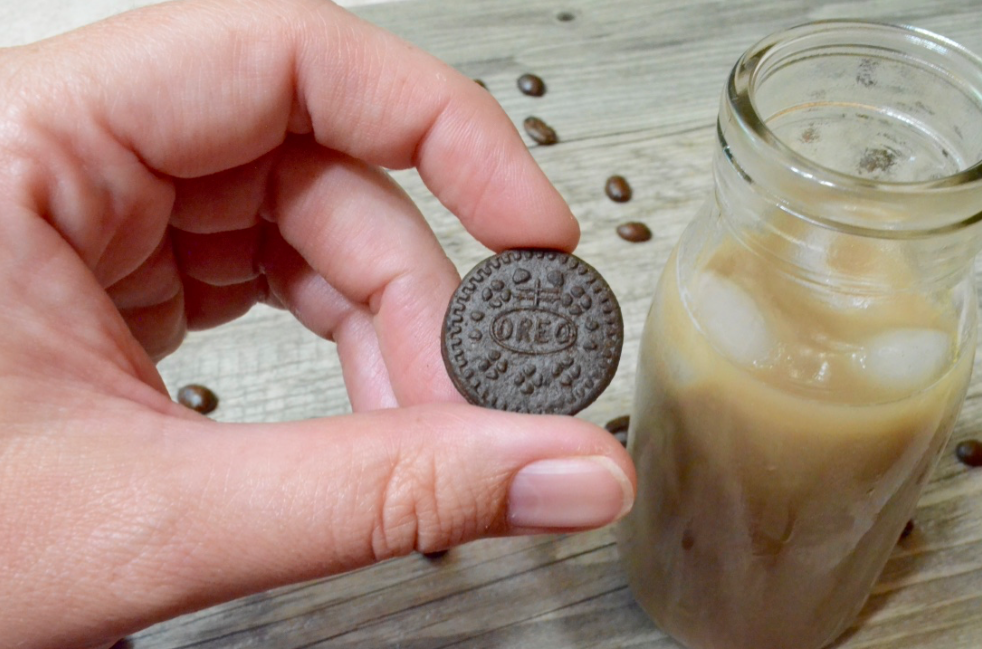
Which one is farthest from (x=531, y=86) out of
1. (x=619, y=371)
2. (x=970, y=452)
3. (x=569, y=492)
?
(x=569, y=492)

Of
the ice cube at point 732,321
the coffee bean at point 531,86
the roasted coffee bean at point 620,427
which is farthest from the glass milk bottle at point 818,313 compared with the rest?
the coffee bean at point 531,86

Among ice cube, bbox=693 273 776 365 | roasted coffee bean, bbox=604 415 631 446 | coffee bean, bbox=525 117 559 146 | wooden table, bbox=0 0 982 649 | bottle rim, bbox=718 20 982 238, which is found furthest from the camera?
coffee bean, bbox=525 117 559 146

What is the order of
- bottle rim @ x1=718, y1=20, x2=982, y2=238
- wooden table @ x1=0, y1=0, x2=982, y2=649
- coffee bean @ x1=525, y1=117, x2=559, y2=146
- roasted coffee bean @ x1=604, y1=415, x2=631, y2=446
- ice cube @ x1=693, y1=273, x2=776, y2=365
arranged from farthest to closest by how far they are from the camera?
coffee bean @ x1=525, y1=117, x2=559, y2=146, roasted coffee bean @ x1=604, y1=415, x2=631, y2=446, wooden table @ x1=0, y1=0, x2=982, y2=649, ice cube @ x1=693, y1=273, x2=776, y2=365, bottle rim @ x1=718, y1=20, x2=982, y2=238

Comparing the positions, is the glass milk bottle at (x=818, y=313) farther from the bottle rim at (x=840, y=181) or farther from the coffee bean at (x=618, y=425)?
the coffee bean at (x=618, y=425)

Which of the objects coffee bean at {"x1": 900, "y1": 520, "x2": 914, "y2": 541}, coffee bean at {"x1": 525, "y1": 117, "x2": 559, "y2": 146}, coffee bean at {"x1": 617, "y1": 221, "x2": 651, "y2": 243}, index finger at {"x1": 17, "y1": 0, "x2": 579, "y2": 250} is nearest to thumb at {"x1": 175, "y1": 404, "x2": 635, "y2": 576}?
index finger at {"x1": 17, "y1": 0, "x2": 579, "y2": 250}

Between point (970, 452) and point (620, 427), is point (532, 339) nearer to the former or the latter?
point (620, 427)

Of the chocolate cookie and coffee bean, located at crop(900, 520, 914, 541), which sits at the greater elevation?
the chocolate cookie

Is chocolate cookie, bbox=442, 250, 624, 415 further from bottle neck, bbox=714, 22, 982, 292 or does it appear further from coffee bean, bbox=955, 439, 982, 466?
coffee bean, bbox=955, 439, 982, 466
